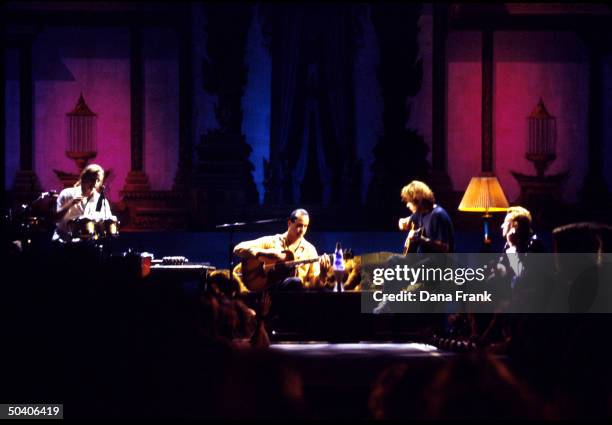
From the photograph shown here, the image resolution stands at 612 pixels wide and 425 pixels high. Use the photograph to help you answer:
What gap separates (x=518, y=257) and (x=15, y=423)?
4.01 metres

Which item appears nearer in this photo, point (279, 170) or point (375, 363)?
point (375, 363)

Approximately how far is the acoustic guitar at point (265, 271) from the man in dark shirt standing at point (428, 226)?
93cm

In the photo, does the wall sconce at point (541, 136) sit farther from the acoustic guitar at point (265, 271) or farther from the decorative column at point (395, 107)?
the acoustic guitar at point (265, 271)

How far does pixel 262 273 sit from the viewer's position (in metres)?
7.64

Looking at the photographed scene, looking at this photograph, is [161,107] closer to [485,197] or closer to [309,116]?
[309,116]

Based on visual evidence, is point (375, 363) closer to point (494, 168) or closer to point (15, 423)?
point (15, 423)

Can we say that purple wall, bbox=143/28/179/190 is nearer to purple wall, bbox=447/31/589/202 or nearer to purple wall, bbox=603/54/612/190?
purple wall, bbox=447/31/589/202

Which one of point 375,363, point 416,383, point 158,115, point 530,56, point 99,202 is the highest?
point 530,56

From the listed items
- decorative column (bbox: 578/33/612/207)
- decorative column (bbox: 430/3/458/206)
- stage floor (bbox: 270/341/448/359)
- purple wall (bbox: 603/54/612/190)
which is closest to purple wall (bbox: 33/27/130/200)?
decorative column (bbox: 430/3/458/206)

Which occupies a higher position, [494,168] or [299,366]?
[494,168]

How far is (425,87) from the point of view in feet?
34.2

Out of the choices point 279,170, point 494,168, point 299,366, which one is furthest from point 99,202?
point 494,168

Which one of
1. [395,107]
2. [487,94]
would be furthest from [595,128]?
[395,107]

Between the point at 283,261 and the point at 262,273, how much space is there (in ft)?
0.71
